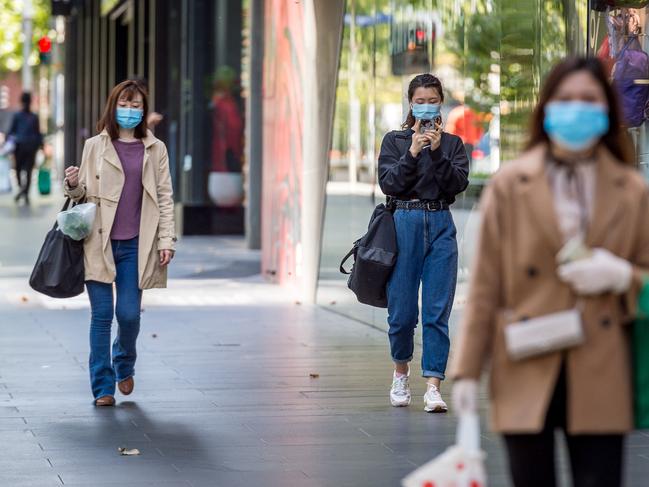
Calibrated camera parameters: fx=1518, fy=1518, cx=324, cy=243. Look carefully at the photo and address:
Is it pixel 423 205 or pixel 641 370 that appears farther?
pixel 423 205

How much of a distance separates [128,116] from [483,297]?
4.52m

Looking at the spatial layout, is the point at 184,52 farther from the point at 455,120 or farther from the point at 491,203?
the point at 491,203

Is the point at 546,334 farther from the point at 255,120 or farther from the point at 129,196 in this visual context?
the point at 255,120

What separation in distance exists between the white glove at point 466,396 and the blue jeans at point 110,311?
176 inches

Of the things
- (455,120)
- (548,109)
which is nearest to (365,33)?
(455,120)

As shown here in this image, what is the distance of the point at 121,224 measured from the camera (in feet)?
26.6

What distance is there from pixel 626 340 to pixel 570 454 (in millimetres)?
332

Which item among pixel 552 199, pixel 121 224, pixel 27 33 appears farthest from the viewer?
pixel 27 33

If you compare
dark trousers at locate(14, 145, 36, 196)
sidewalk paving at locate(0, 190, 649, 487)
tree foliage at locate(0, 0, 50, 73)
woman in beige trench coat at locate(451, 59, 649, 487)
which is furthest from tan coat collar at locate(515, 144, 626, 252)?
tree foliage at locate(0, 0, 50, 73)

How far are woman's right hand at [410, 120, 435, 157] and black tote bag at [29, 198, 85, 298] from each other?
1.85m

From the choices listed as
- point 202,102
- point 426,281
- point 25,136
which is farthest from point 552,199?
point 25,136

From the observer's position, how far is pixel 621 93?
8.14m

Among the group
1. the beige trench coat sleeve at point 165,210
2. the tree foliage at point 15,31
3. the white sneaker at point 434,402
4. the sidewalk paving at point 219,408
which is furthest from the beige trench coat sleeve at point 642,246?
the tree foliage at point 15,31

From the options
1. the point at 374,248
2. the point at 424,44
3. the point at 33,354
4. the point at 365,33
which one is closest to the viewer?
the point at 374,248
